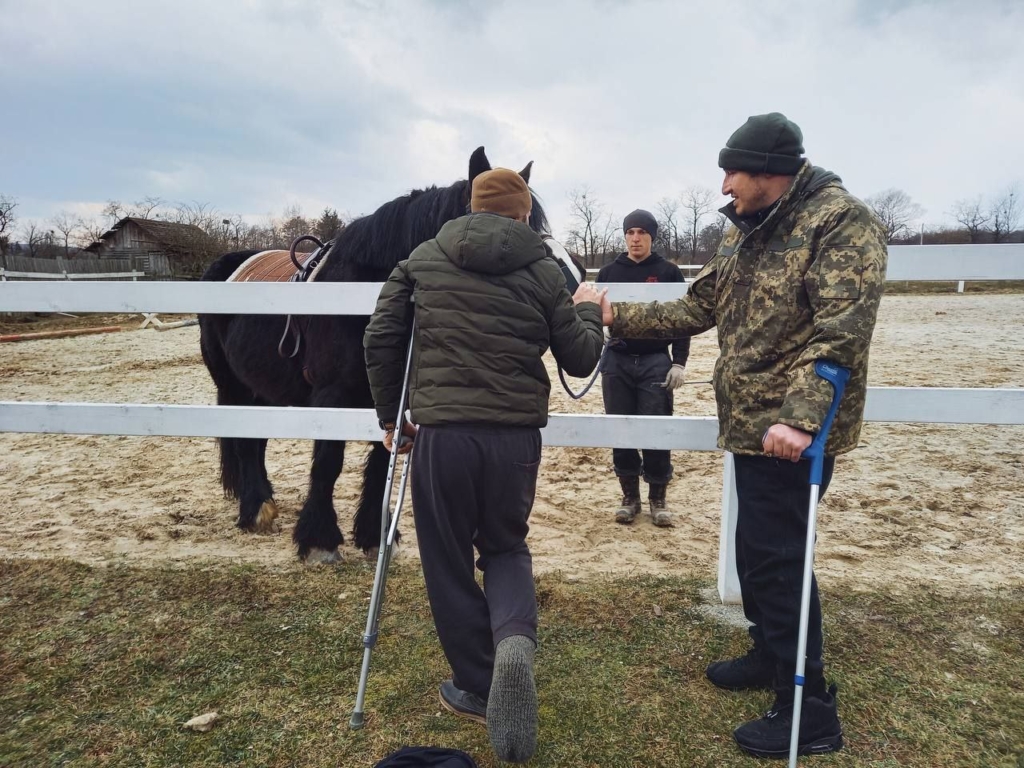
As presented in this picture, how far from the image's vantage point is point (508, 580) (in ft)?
6.47

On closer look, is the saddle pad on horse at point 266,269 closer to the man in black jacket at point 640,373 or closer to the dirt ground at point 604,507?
the dirt ground at point 604,507

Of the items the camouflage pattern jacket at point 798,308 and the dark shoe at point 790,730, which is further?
the dark shoe at point 790,730

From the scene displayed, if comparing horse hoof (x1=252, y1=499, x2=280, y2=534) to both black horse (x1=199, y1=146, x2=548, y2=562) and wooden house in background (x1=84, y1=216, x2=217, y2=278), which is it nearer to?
black horse (x1=199, y1=146, x2=548, y2=562)

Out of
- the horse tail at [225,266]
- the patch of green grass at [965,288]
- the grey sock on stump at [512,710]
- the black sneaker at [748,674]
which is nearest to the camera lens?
the grey sock on stump at [512,710]

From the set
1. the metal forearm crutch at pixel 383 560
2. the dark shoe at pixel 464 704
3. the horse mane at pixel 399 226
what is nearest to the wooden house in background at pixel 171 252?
the horse mane at pixel 399 226

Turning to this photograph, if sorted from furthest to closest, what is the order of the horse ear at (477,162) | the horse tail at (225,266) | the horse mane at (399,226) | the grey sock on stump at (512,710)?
the horse tail at (225,266)
the horse mane at (399,226)
the horse ear at (477,162)
the grey sock on stump at (512,710)

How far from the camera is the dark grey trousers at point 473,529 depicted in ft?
6.15

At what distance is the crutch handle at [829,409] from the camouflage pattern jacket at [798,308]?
0.02 m

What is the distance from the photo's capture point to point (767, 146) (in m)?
1.86

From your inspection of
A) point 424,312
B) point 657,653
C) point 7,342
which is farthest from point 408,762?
point 7,342

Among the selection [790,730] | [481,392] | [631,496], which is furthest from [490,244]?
[631,496]

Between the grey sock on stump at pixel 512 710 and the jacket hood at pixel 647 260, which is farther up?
the jacket hood at pixel 647 260

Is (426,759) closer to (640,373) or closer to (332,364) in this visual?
(332,364)

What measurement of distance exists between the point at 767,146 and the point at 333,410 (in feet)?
7.15
